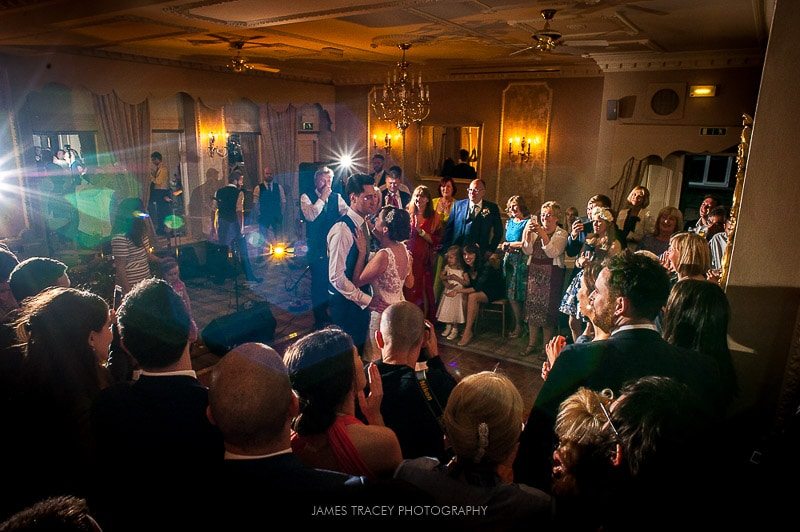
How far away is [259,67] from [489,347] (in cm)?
562

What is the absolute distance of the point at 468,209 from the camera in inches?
219

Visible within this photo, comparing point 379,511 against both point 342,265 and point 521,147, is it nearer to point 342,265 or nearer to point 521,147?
point 342,265

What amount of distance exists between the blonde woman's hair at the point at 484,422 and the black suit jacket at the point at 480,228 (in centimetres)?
404

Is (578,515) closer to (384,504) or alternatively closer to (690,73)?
(384,504)

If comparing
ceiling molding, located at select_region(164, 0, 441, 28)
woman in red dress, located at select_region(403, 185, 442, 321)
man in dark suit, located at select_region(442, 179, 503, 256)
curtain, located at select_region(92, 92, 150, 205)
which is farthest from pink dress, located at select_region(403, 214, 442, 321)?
curtain, located at select_region(92, 92, 150, 205)

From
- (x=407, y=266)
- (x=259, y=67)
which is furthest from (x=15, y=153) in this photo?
(x=407, y=266)

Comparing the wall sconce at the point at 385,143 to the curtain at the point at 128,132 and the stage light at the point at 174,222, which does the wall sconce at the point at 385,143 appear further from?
the curtain at the point at 128,132

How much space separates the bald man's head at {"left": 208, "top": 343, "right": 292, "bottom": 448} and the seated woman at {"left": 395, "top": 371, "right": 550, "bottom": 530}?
41 centimetres

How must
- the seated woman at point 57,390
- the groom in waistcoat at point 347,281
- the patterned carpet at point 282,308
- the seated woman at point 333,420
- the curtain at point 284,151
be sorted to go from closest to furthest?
the seated woman at point 333,420 < the seated woman at point 57,390 < the groom in waistcoat at point 347,281 < the patterned carpet at point 282,308 < the curtain at point 284,151

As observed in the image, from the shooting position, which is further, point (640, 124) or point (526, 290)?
point (640, 124)

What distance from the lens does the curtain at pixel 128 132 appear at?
24.3 ft

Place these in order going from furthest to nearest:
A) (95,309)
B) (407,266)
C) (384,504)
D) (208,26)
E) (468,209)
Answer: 1. (468,209)
2. (208,26)
3. (407,266)
4. (95,309)
5. (384,504)

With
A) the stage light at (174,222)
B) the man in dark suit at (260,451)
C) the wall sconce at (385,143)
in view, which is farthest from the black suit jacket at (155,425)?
the wall sconce at (385,143)

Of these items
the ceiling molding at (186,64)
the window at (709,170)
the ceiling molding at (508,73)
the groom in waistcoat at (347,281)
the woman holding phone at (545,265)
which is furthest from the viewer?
the ceiling molding at (508,73)
